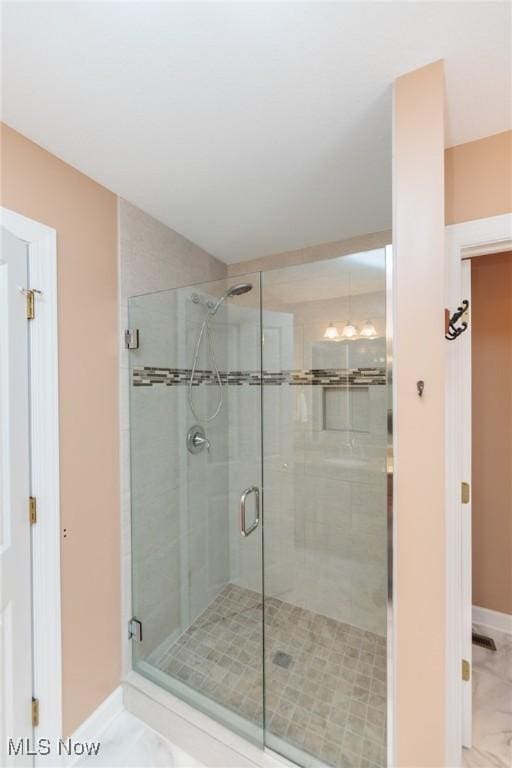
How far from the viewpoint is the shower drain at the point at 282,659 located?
1707mm

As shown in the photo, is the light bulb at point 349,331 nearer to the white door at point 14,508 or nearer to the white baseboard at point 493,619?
the white door at point 14,508

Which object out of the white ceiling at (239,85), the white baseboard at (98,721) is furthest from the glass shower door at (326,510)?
the white baseboard at (98,721)

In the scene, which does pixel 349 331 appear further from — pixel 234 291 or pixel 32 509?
pixel 32 509

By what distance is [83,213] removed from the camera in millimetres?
1496

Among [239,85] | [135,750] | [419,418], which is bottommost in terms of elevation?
[135,750]

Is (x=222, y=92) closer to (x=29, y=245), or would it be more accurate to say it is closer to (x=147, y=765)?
(x=29, y=245)

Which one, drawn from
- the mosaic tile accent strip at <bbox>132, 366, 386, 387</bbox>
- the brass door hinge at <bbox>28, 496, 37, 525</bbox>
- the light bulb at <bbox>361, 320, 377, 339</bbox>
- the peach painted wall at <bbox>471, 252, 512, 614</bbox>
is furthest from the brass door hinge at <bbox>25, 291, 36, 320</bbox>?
the peach painted wall at <bbox>471, 252, 512, 614</bbox>

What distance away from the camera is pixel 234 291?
6.37ft

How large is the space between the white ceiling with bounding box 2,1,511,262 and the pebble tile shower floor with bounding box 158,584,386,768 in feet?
7.49

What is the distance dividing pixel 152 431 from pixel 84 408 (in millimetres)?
431

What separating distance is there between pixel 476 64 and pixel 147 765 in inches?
109

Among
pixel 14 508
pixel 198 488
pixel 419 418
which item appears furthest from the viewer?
pixel 198 488

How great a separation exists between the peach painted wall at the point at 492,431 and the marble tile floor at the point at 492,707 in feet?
1.03

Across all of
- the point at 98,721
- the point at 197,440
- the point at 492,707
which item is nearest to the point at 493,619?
the point at 492,707
